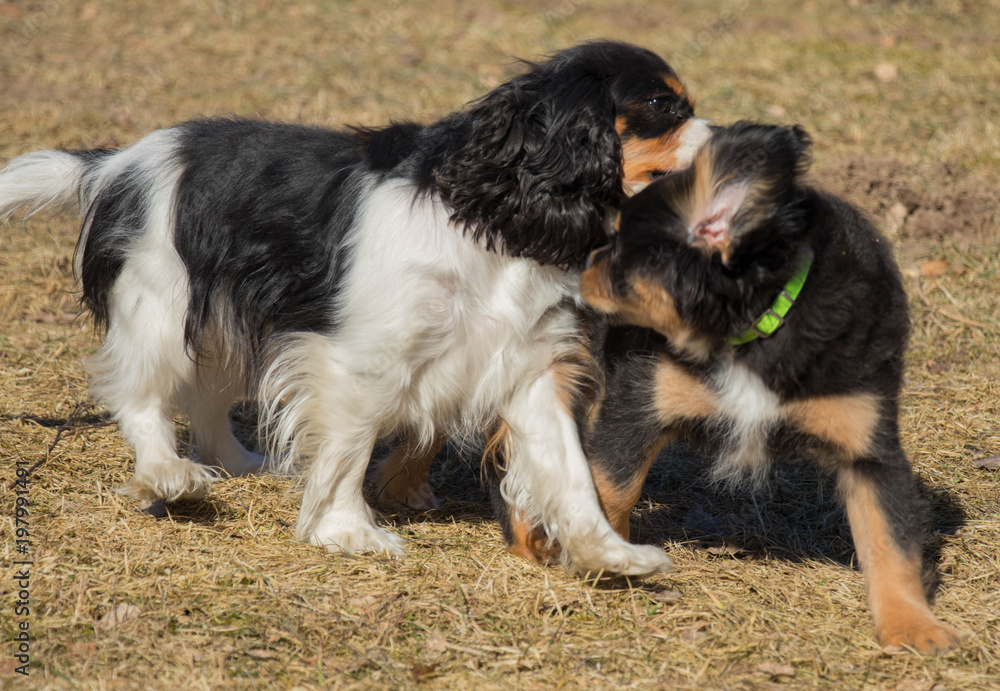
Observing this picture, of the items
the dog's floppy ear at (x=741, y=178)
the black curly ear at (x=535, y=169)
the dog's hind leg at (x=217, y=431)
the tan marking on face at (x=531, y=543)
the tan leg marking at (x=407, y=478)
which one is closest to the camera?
the dog's floppy ear at (x=741, y=178)

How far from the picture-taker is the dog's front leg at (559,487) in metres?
3.41

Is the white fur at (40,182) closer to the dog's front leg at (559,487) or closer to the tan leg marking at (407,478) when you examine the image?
the tan leg marking at (407,478)

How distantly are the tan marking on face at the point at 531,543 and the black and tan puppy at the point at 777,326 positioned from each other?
63cm

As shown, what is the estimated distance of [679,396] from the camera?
3379 millimetres

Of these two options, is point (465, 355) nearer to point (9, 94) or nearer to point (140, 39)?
point (9, 94)

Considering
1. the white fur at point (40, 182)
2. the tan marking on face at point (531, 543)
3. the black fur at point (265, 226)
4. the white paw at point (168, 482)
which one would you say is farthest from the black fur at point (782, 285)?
the white fur at point (40, 182)

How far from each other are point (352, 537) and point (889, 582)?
190cm

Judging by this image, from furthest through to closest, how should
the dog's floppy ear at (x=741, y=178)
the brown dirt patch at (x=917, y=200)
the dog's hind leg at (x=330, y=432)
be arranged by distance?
the brown dirt patch at (x=917, y=200) < the dog's hind leg at (x=330, y=432) < the dog's floppy ear at (x=741, y=178)

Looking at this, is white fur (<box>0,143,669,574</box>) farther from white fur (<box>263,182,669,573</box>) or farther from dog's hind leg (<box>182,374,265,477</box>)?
dog's hind leg (<box>182,374,265,477</box>)

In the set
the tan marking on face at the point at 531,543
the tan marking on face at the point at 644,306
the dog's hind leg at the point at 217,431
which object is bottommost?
the dog's hind leg at the point at 217,431

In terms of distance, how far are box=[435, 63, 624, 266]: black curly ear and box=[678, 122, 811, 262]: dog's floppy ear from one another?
19.5 inches

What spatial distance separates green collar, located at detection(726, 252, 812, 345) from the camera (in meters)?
3.12

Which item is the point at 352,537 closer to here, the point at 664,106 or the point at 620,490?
the point at 620,490

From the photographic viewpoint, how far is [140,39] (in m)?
10.1
